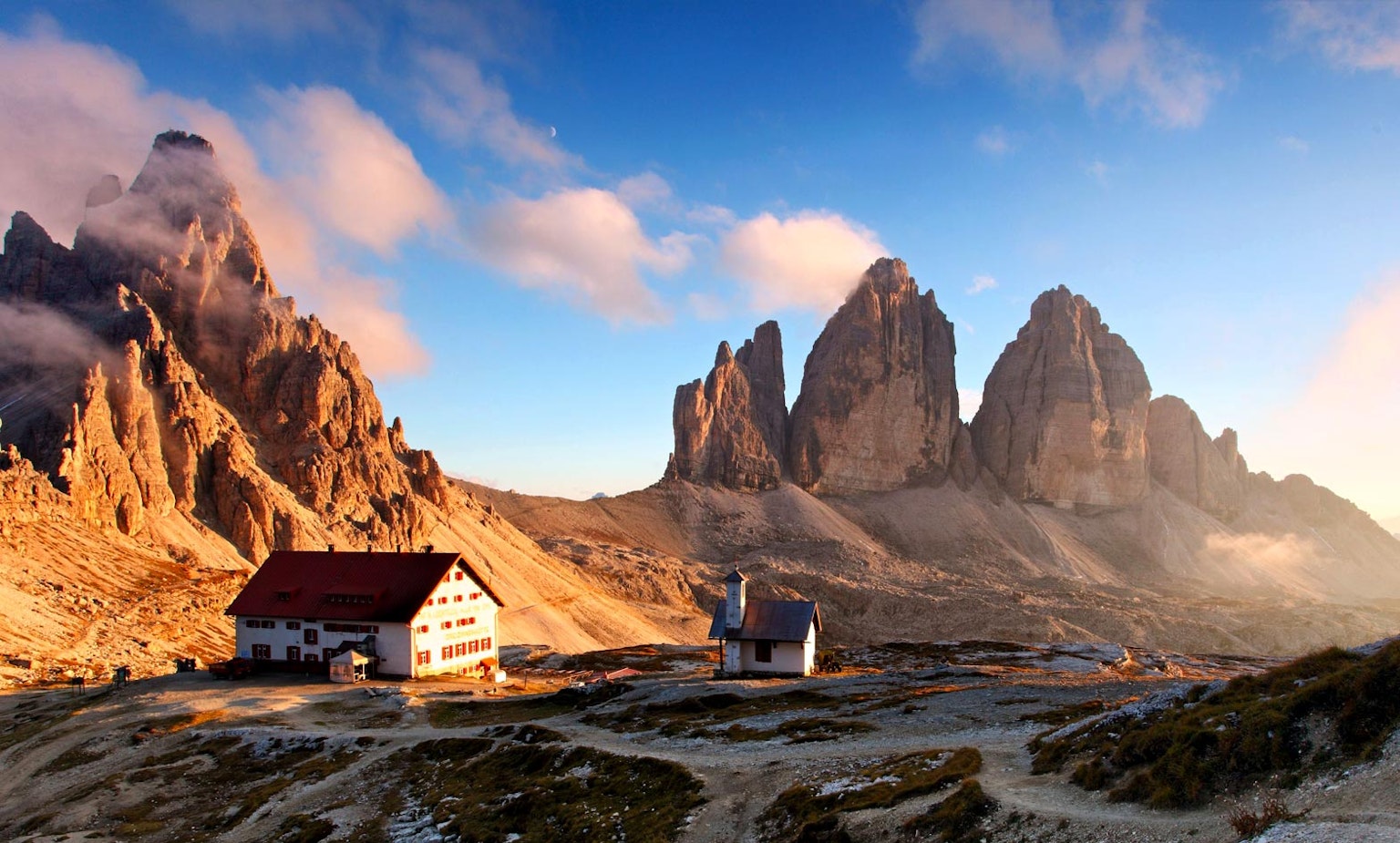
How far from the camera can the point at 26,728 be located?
49.1 m

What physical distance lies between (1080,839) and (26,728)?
5700 centimetres

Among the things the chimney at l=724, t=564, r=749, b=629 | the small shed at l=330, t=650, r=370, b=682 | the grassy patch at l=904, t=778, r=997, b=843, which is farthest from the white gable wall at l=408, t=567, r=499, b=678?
the grassy patch at l=904, t=778, r=997, b=843

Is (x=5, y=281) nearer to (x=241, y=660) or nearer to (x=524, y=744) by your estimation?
(x=241, y=660)

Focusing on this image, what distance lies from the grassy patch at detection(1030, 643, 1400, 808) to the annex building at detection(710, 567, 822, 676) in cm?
4198

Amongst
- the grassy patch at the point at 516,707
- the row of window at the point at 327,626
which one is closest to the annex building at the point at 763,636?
the grassy patch at the point at 516,707

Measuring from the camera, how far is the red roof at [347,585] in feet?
208

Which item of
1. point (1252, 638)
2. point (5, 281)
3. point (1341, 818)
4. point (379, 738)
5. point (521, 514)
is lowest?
point (1252, 638)

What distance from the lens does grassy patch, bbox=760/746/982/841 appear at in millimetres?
21844

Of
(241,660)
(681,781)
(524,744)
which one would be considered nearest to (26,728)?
(241,660)

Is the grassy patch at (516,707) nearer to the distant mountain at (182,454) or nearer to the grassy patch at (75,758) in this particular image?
the grassy patch at (75,758)

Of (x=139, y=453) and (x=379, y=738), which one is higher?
(x=139, y=453)

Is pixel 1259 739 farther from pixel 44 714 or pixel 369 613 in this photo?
pixel 44 714

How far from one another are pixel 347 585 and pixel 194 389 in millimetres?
69709

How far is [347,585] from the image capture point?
66.2 metres
